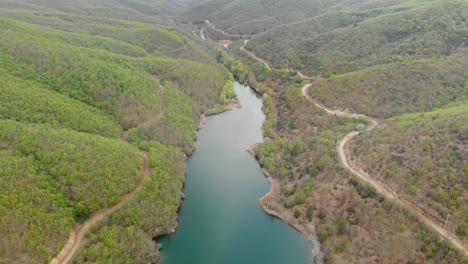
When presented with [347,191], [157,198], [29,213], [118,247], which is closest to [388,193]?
[347,191]

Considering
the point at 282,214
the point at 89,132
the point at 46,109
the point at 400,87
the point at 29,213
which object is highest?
the point at 400,87

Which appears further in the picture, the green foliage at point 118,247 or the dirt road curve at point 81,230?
the green foliage at point 118,247

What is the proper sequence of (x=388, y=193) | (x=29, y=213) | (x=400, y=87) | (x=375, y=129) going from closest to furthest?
(x=29, y=213), (x=388, y=193), (x=375, y=129), (x=400, y=87)

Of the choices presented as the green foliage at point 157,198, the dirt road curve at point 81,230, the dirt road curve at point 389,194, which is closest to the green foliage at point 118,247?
the dirt road curve at point 81,230

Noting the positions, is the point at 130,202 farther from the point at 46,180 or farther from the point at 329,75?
the point at 329,75

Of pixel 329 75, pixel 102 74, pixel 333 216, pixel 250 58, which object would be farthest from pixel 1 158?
pixel 250 58

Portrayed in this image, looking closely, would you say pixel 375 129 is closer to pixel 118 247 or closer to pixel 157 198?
pixel 157 198

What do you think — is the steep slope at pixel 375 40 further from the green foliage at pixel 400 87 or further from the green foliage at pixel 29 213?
the green foliage at pixel 29 213
